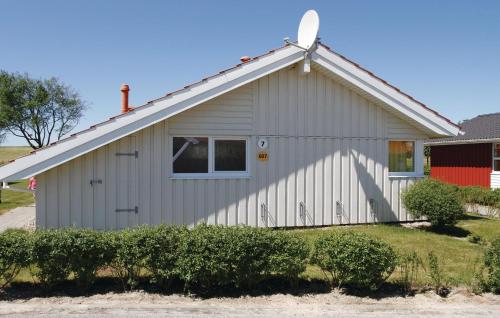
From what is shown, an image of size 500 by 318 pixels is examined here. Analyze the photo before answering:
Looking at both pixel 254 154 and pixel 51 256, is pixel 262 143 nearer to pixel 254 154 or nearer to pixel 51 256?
pixel 254 154

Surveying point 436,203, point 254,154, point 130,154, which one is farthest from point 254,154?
point 436,203

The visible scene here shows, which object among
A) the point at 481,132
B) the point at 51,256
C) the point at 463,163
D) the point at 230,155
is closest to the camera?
the point at 51,256

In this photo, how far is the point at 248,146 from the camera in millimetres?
10555

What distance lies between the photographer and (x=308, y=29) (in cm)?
1022

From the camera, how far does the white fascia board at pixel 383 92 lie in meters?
10.6

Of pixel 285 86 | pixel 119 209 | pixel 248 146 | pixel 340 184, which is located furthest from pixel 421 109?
pixel 119 209

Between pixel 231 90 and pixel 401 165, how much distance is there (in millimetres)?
5704

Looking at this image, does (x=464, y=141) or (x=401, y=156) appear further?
(x=464, y=141)

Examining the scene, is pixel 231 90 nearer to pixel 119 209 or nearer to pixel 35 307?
pixel 119 209

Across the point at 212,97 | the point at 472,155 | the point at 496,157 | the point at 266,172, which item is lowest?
the point at 266,172

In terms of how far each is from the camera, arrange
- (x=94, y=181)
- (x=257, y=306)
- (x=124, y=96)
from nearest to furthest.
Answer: (x=257, y=306) → (x=94, y=181) → (x=124, y=96)

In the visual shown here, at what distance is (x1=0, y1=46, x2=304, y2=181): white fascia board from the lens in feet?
27.6

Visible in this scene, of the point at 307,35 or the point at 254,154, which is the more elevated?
the point at 307,35

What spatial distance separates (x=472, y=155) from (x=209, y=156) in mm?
17252
